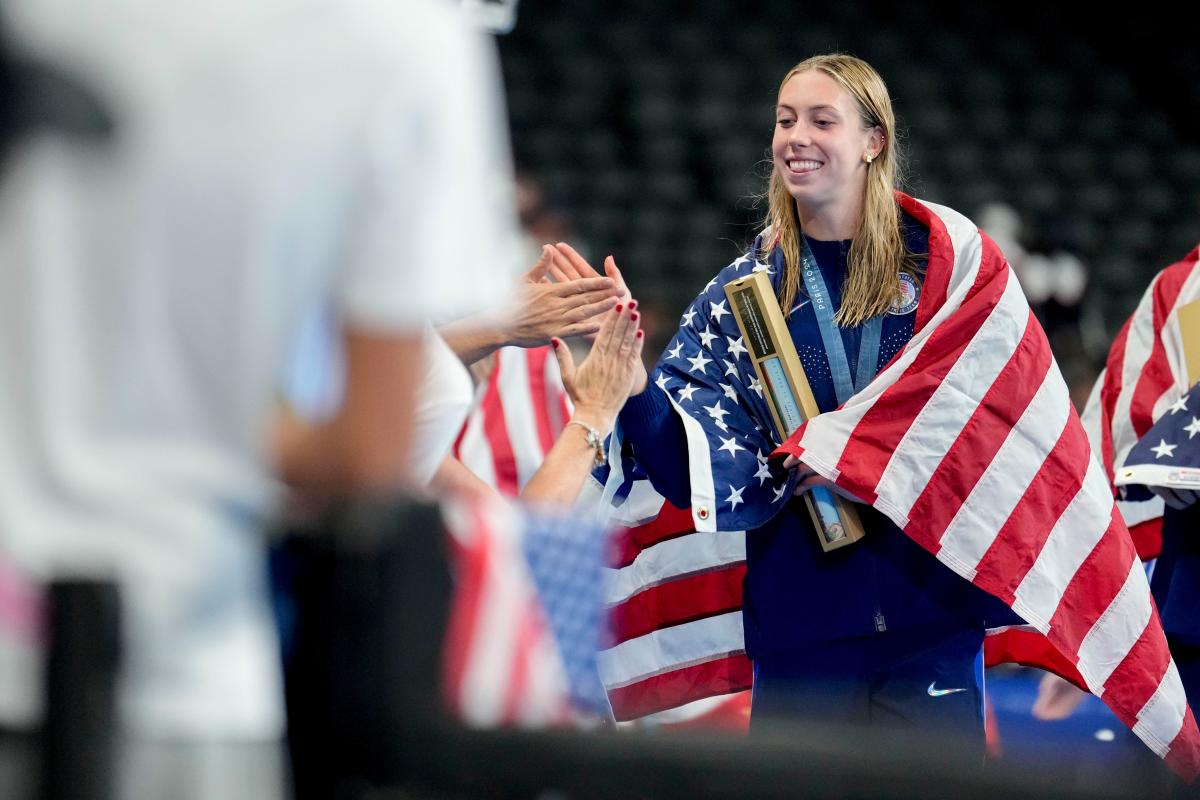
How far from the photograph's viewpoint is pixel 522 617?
118 cm

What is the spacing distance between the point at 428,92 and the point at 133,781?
55cm

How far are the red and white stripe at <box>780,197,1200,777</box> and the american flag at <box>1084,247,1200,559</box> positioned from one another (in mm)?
457

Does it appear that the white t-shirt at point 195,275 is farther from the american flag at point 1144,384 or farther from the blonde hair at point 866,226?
the american flag at point 1144,384

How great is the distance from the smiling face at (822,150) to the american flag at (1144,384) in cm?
95

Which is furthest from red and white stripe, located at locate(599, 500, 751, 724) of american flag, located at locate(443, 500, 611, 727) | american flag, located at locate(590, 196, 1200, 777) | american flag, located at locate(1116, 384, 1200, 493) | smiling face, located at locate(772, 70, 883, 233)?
american flag, located at locate(443, 500, 611, 727)

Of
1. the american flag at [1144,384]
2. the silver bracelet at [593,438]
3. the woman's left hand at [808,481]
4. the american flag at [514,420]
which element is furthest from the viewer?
the american flag at [514,420]

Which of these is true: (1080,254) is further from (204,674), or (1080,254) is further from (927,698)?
(204,674)

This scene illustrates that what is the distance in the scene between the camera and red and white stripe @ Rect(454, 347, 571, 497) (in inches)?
161

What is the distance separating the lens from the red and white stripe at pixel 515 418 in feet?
13.4

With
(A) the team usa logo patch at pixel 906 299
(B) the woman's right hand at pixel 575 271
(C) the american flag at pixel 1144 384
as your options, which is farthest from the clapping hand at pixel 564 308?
(C) the american flag at pixel 1144 384

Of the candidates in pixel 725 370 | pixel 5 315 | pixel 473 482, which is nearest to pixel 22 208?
pixel 5 315

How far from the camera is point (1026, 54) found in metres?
10.9

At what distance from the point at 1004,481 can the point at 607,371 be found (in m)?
0.90

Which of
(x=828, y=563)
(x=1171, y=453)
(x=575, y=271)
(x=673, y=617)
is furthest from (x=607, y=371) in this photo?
(x=1171, y=453)
